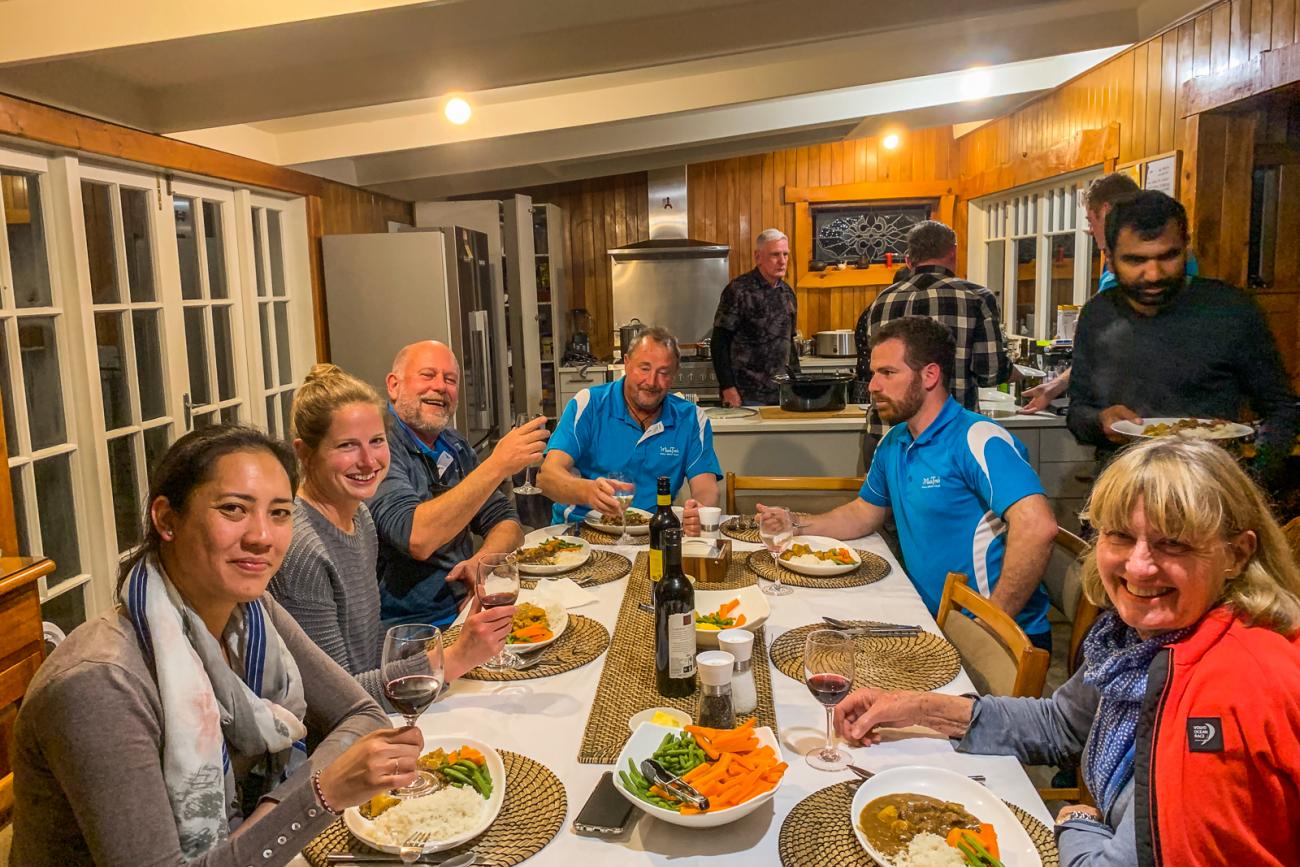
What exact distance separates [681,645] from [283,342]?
368cm

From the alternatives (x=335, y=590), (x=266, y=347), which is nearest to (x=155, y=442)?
(x=266, y=347)

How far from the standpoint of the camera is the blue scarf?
1.24 meters

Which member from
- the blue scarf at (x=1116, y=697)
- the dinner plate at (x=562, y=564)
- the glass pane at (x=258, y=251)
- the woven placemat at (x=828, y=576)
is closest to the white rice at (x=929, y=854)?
the blue scarf at (x=1116, y=697)

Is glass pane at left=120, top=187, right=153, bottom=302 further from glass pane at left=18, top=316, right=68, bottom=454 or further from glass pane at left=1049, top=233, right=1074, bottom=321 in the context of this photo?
glass pane at left=1049, top=233, right=1074, bottom=321

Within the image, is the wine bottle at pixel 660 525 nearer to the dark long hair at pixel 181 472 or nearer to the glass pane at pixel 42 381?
the dark long hair at pixel 181 472

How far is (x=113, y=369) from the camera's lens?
3.37 m

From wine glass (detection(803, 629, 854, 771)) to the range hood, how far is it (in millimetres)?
6201

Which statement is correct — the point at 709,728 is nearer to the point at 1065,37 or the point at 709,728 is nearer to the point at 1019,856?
the point at 1019,856

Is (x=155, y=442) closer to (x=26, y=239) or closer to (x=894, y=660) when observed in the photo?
(x=26, y=239)

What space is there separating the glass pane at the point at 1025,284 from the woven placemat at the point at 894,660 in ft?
16.8

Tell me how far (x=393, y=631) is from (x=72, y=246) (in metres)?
2.49

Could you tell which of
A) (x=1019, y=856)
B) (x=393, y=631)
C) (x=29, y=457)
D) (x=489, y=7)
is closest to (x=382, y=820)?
(x=393, y=631)

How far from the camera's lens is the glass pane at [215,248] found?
4074mm

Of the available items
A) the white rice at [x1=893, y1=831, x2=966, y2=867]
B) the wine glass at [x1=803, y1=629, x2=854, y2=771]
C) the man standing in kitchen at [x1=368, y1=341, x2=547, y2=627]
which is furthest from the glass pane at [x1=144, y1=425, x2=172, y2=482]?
the white rice at [x1=893, y1=831, x2=966, y2=867]
